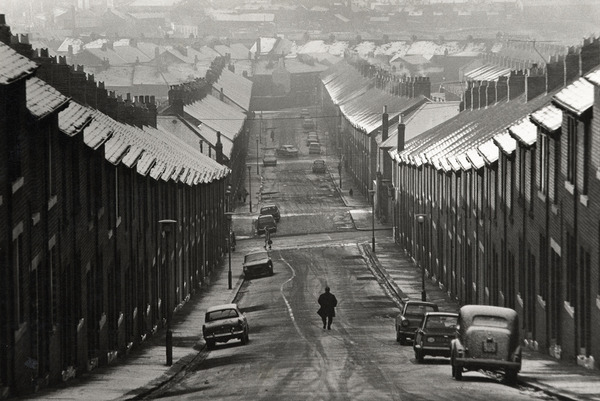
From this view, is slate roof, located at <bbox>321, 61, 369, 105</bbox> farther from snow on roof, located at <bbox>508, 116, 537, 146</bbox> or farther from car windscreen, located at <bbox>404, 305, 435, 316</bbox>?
car windscreen, located at <bbox>404, 305, 435, 316</bbox>

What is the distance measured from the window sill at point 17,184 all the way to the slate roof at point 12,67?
224 centimetres

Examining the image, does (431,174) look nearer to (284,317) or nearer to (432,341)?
(284,317)

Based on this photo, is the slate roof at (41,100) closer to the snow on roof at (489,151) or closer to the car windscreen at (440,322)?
the car windscreen at (440,322)

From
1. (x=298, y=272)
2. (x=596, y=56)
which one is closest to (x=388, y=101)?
(x=298, y=272)

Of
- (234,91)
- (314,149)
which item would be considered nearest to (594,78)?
(314,149)

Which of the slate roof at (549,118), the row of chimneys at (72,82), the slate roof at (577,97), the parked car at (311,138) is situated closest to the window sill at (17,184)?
the row of chimneys at (72,82)

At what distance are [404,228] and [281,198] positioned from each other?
33.4 meters

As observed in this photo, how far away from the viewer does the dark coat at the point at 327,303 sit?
5019 cm

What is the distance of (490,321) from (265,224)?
219ft

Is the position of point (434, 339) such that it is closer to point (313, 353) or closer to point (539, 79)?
point (313, 353)

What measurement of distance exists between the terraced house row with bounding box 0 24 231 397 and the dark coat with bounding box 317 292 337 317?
6280 millimetres

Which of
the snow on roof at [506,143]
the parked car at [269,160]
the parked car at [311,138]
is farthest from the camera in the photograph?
the parked car at [311,138]

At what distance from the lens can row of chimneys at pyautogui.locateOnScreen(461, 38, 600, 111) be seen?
47.9m

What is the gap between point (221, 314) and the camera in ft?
157
